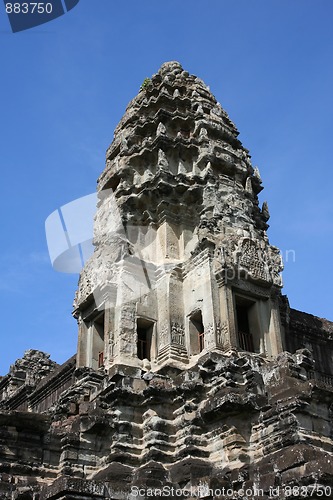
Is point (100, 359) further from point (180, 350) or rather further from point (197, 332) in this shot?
point (197, 332)

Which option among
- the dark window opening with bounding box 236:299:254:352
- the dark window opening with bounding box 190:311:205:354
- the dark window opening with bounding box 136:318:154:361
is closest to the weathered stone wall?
the dark window opening with bounding box 236:299:254:352

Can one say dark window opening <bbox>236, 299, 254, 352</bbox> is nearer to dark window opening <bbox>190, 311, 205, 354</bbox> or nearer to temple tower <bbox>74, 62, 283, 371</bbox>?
temple tower <bbox>74, 62, 283, 371</bbox>

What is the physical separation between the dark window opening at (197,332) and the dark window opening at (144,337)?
132 cm

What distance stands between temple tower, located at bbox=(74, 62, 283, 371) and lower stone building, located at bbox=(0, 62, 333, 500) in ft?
0.16

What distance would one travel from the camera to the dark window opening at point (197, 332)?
686 inches

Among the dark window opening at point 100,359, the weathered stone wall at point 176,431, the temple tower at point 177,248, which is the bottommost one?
the weathered stone wall at point 176,431

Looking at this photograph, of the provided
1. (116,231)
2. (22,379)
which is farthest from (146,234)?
(22,379)

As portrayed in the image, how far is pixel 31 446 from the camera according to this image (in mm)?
15383

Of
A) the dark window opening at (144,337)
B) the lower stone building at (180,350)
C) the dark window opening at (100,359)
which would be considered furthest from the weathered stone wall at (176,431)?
the dark window opening at (100,359)

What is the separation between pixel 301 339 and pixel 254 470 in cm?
1040

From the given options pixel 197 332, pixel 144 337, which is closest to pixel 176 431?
pixel 197 332

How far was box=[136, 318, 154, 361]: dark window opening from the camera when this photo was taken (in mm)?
18100

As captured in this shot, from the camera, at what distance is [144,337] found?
1852 centimetres

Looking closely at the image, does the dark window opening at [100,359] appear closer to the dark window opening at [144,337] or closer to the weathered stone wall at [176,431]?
the dark window opening at [144,337]
